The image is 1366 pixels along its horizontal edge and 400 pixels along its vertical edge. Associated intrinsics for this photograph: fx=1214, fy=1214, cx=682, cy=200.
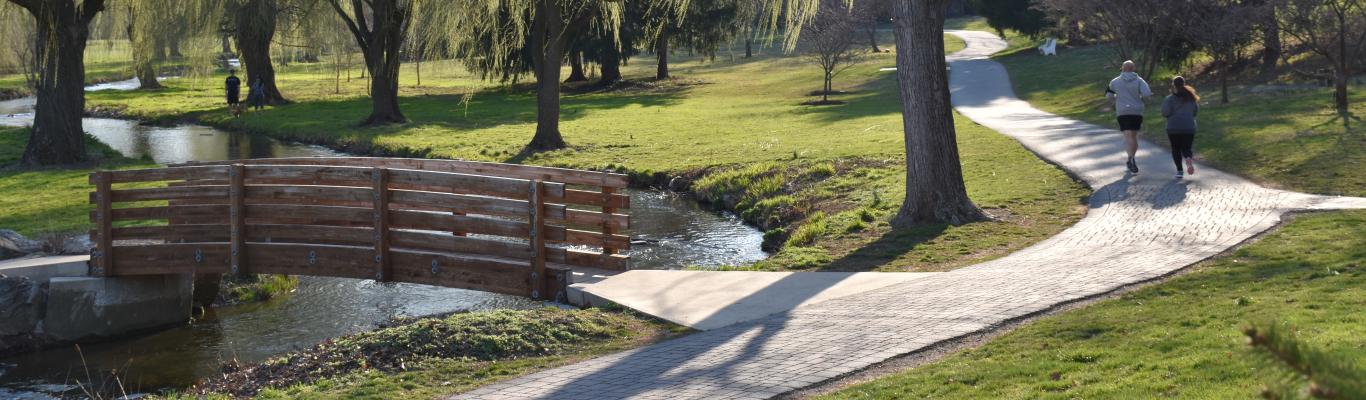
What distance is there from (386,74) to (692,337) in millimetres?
29392

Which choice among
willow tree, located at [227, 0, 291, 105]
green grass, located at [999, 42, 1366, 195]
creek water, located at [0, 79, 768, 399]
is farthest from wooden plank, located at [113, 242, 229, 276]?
willow tree, located at [227, 0, 291, 105]

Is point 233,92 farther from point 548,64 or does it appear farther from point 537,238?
point 537,238

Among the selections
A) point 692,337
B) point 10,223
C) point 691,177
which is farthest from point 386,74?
point 692,337

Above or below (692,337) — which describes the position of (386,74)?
above

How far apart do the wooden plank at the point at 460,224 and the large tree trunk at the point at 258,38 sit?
23.4 metres

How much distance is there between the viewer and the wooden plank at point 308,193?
13523 millimetres

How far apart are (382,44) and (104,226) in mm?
23221

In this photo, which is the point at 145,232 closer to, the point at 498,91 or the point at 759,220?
the point at 759,220

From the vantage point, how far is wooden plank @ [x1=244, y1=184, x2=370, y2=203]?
13.5 meters

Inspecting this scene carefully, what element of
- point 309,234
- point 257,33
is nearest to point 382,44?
point 257,33

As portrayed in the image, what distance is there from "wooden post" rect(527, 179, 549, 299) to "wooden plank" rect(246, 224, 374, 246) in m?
2.24

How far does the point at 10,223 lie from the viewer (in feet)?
59.5

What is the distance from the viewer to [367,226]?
13852 mm

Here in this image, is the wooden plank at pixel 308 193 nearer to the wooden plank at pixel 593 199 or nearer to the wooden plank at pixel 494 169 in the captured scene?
the wooden plank at pixel 494 169
